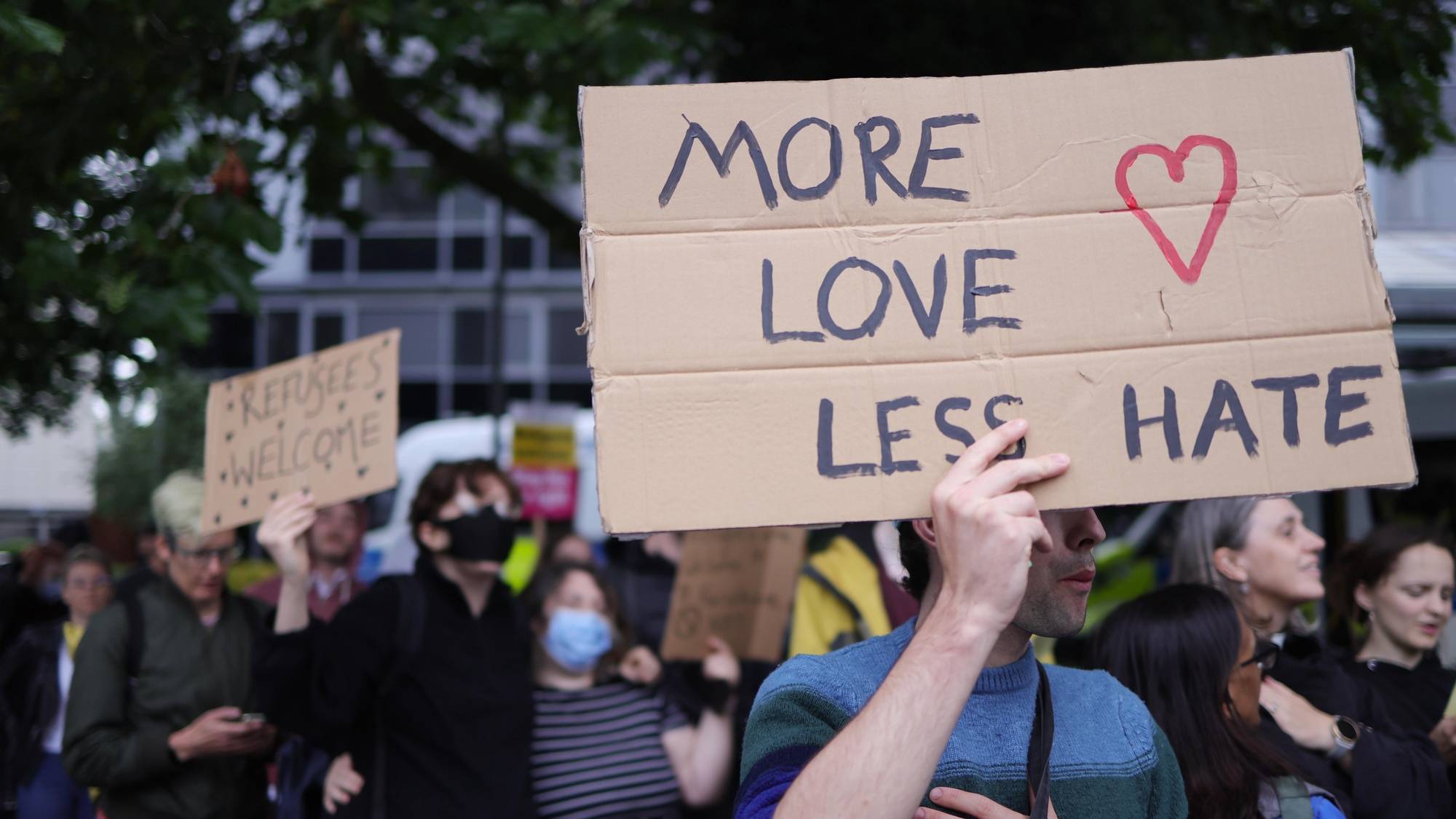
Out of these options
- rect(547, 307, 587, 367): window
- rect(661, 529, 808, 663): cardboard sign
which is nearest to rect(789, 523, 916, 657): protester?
Result: rect(661, 529, 808, 663): cardboard sign

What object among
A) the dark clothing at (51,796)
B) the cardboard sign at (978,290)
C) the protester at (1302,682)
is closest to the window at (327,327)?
the dark clothing at (51,796)

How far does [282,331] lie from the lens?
31.3 m

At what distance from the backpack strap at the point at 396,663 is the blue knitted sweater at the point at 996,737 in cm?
208

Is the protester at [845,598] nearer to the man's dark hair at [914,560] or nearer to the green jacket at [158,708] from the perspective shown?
the green jacket at [158,708]

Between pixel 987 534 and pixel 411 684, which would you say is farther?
pixel 411 684

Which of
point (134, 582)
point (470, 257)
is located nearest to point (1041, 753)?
point (134, 582)

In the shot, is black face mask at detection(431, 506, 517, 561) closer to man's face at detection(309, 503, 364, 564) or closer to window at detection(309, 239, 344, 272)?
man's face at detection(309, 503, 364, 564)

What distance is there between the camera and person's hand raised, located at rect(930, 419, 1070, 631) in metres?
1.73

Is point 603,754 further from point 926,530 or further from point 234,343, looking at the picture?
point 234,343

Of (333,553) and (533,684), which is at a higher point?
(333,553)

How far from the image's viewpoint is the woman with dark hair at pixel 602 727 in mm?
4094

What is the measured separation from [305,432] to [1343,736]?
2896 millimetres

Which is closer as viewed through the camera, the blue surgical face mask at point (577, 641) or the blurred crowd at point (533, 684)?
the blurred crowd at point (533, 684)

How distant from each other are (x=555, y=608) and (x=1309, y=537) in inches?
89.1
